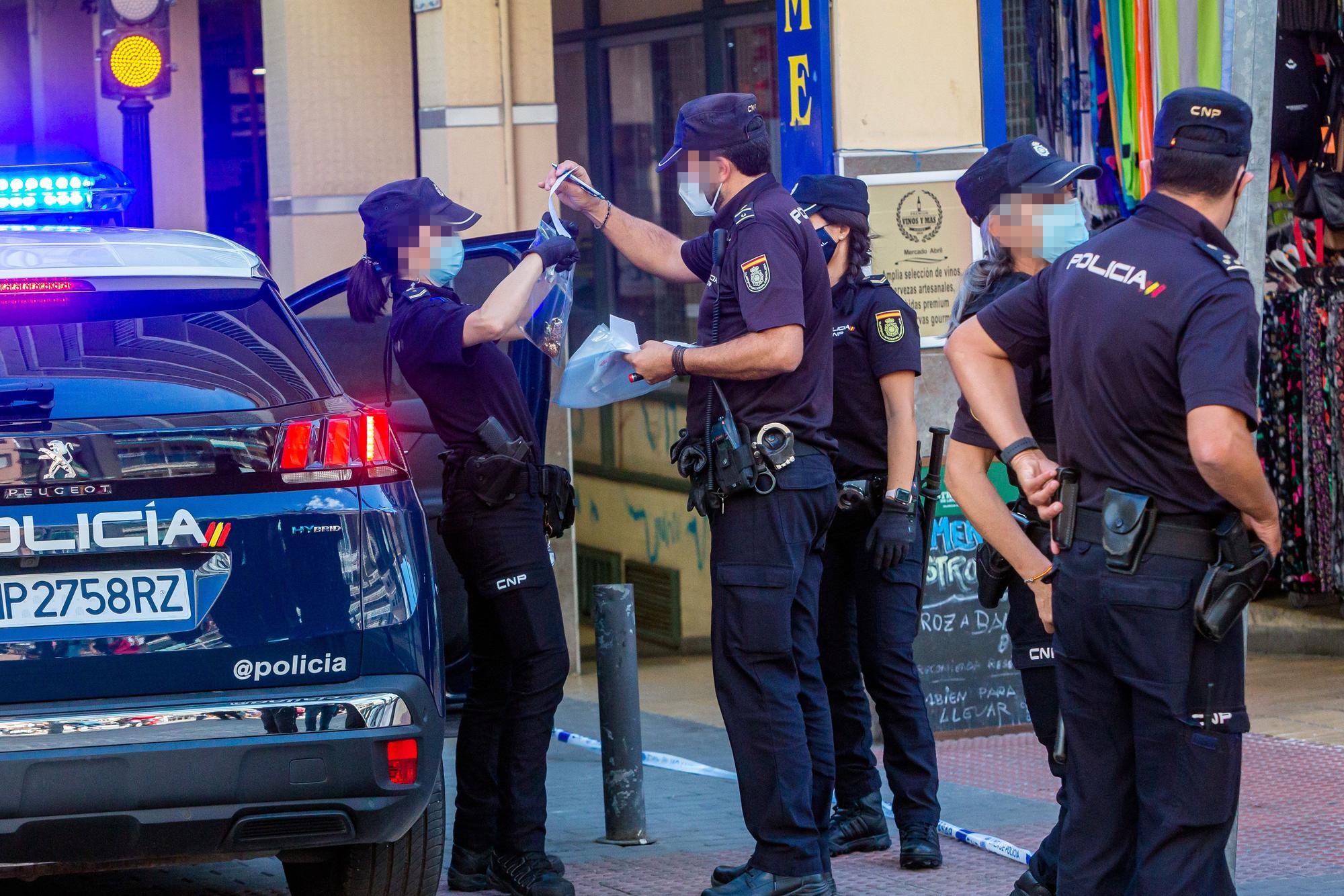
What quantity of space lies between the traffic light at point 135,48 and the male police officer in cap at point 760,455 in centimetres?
481

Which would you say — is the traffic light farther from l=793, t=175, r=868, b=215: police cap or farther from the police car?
the police car

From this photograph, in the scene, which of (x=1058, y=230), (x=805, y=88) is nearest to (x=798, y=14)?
(x=805, y=88)

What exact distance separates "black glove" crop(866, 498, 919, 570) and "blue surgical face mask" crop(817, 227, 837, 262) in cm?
80

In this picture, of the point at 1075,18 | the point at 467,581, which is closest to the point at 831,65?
the point at 1075,18

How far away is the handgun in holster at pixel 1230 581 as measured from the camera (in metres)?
3.26

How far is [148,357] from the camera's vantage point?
389 cm

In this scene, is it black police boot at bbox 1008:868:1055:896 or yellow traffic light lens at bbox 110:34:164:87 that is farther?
yellow traffic light lens at bbox 110:34:164:87

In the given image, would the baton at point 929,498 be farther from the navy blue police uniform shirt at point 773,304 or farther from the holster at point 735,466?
the holster at point 735,466

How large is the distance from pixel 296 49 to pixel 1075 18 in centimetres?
405

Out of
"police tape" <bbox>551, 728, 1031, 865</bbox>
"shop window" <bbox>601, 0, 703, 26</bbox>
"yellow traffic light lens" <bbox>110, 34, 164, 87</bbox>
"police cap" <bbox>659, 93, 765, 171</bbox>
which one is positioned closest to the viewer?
"police cap" <bbox>659, 93, 765, 171</bbox>

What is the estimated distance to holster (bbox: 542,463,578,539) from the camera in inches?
196

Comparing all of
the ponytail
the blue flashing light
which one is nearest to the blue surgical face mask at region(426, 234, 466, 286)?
the ponytail

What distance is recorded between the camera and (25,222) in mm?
5098

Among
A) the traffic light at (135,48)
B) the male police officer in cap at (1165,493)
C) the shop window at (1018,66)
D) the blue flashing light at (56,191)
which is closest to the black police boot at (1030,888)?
the male police officer in cap at (1165,493)
